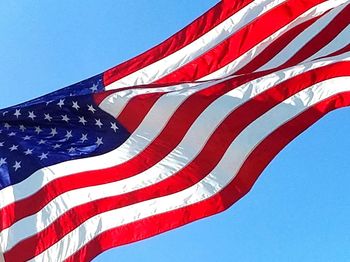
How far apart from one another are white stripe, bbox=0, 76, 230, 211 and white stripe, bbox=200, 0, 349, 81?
35.9 inches

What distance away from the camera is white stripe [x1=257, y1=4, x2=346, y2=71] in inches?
502

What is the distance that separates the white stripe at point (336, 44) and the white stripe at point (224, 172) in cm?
99

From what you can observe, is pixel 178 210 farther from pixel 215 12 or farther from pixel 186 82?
pixel 215 12

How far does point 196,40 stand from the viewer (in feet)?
43.9

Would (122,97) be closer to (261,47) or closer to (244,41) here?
(244,41)

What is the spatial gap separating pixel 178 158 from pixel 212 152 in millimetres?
479

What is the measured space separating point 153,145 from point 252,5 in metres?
3.06

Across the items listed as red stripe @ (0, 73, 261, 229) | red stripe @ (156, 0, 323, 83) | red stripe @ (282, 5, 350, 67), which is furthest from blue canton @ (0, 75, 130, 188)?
red stripe @ (282, 5, 350, 67)

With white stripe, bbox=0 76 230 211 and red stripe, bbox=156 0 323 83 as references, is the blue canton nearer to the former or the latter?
white stripe, bbox=0 76 230 211

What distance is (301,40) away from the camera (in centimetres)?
1284

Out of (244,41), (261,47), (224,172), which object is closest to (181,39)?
(244,41)

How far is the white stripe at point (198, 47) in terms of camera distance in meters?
13.1

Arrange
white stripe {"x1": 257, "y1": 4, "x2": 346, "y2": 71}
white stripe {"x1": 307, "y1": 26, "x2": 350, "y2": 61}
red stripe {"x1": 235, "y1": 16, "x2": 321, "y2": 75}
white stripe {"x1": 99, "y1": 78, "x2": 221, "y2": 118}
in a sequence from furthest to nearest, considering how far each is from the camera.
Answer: red stripe {"x1": 235, "y1": 16, "x2": 321, "y2": 75} → white stripe {"x1": 257, "y1": 4, "x2": 346, "y2": 71} → white stripe {"x1": 307, "y1": 26, "x2": 350, "y2": 61} → white stripe {"x1": 99, "y1": 78, "x2": 221, "y2": 118}

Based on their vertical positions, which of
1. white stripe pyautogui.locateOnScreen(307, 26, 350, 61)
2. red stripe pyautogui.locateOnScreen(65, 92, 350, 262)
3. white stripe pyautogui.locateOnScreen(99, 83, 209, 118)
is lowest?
red stripe pyautogui.locateOnScreen(65, 92, 350, 262)
